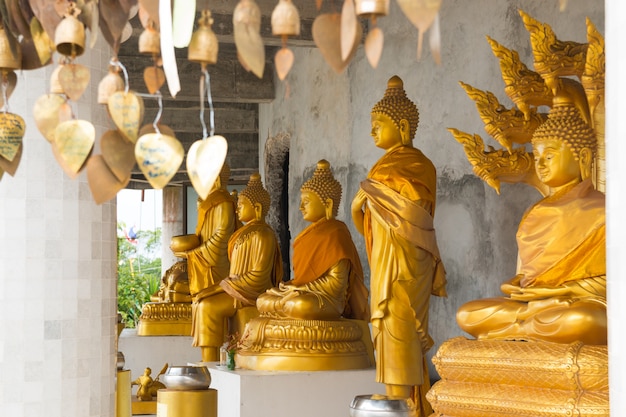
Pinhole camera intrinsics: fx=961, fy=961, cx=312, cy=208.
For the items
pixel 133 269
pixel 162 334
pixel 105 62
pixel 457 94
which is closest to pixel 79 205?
pixel 105 62

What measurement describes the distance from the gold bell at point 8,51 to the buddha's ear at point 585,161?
2611 mm

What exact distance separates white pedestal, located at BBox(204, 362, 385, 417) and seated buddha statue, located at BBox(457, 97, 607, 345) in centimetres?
149

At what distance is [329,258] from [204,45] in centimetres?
435

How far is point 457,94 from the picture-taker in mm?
5367

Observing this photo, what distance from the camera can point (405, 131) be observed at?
4668mm

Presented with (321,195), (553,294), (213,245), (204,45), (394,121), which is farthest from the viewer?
(213,245)

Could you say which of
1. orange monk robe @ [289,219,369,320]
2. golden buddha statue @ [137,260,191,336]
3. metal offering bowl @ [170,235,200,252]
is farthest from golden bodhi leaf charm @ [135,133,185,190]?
golden buddha statue @ [137,260,191,336]

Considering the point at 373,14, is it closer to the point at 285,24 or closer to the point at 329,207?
the point at 285,24

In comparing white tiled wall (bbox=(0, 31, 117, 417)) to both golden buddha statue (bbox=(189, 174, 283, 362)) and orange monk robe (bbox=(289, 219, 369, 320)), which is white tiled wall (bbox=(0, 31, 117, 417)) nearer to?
orange monk robe (bbox=(289, 219, 369, 320))

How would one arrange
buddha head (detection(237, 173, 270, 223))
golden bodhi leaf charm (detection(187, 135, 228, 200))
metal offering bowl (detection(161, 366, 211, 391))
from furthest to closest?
1. buddha head (detection(237, 173, 270, 223))
2. metal offering bowl (detection(161, 366, 211, 391))
3. golden bodhi leaf charm (detection(187, 135, 228, 200))

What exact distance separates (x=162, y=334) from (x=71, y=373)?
5.60 metres

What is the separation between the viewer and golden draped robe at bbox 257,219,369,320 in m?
5.09

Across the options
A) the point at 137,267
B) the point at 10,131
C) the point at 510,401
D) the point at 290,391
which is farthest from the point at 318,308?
the point at 137,267

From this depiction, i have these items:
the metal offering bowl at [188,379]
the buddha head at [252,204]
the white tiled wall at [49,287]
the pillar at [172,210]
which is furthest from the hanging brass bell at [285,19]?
the pillar at [172,210]
